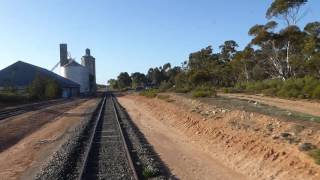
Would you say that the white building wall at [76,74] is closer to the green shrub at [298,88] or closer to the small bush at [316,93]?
the green shrub at [298,88]

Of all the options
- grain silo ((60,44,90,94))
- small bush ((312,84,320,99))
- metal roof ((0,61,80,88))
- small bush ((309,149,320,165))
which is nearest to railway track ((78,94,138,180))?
small bush ((309,149,320,165))

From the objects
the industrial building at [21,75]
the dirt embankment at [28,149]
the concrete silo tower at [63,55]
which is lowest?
the dirt embankment at [28,149]

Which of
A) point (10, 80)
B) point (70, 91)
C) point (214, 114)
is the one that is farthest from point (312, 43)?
point (70, 91)

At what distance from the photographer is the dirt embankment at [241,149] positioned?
12914mm

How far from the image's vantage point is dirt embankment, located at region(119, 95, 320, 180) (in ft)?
42.4

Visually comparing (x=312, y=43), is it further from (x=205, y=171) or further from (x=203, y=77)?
(x=205, y=171)

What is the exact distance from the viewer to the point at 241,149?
16.4 m

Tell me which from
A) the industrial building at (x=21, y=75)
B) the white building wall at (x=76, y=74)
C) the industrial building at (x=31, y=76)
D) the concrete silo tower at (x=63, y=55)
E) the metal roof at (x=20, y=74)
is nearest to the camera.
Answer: the industrial building at (x=31, y=76)

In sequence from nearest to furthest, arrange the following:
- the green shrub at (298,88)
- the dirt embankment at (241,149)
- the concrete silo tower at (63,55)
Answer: the dirt embankment at (241,149)
the green shrub at (298,88)
the concrete silo tower at (63,55)

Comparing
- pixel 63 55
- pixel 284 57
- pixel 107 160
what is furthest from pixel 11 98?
pixel 63 55

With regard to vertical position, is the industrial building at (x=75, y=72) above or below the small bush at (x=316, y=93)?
above

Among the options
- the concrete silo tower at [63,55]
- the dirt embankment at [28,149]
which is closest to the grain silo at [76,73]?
the concrete silo tower at [63,55]

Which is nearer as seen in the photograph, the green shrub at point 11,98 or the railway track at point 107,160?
the railway track at point 107,160

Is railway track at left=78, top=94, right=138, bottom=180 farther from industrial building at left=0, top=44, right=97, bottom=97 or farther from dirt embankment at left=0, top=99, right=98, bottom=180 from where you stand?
industrial building at left=0, top=44, right=97, bottom=97
